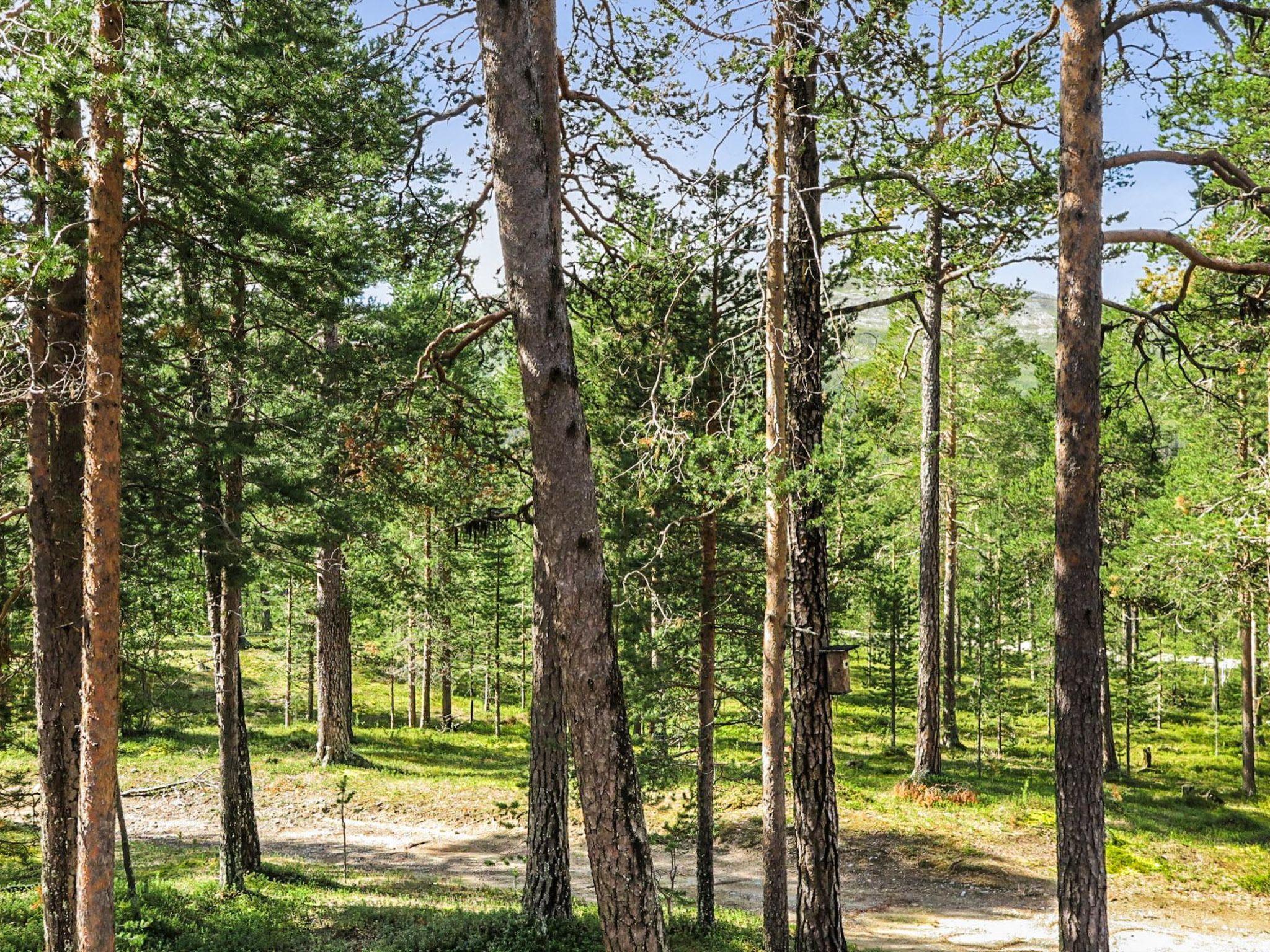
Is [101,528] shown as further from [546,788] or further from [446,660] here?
[446,660]

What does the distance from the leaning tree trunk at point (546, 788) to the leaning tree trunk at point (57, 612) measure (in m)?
4.19

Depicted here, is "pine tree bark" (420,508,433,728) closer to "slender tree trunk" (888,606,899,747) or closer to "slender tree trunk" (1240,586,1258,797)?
"slender tree trunk" (888,606,899,747)

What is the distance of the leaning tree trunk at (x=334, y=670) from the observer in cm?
1950

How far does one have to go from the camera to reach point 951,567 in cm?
2523

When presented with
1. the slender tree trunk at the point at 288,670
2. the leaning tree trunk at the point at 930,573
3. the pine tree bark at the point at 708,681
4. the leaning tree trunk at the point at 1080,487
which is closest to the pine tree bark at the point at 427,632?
the slender tree trunk at the point at 288,670

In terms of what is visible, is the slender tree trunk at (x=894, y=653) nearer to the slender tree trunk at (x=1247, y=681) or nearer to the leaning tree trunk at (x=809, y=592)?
the slender tree trunk at (x=1247, y=681)

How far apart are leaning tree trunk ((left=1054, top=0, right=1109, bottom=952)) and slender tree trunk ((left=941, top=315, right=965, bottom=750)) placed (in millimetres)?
16650

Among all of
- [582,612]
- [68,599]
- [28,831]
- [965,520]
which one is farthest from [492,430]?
[965,520]

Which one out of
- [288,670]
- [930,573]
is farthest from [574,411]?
[288,670]

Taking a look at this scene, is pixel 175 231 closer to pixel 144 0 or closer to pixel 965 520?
pixel 144 0

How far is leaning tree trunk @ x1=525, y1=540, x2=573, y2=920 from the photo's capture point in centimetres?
906

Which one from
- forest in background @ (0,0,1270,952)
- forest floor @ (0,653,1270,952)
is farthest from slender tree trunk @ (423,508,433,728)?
forest in background @ (0,0,1270,952)

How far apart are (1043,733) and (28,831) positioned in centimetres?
2772

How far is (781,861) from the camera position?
776 cm
